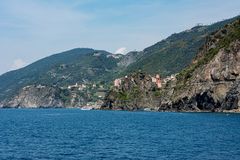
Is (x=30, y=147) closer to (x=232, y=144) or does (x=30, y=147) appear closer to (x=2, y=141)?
(x=2, y=141)

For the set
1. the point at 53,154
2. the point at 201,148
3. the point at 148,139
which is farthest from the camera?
the point at 148,139

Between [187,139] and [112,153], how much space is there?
2794cm

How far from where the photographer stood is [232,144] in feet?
313

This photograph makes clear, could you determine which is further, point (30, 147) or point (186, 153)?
point (30, 147)

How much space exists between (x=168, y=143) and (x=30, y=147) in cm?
2778

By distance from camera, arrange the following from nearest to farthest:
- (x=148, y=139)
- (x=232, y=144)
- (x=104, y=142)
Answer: (x=232, y=144) < (x=104, y=142) < (x=148, y=139)

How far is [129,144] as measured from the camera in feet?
321

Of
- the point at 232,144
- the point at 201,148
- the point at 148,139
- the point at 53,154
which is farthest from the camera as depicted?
the point at 148,139

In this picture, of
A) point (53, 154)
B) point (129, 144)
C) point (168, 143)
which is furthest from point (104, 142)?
point (53, 154)

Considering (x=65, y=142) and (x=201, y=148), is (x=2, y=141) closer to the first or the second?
(x=65, y=142)

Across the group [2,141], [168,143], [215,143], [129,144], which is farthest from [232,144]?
[2,141]

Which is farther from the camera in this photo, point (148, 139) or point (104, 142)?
point (148, 139)

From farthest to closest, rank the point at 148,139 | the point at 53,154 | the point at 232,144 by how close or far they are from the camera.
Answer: the point at 148,139, the point at 232,144, the point at 53,154

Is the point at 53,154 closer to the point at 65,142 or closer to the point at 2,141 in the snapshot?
the point at 65,142
